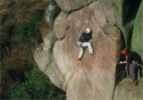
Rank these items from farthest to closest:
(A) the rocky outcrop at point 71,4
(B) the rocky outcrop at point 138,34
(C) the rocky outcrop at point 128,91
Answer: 1. (A) the rocky outcrop at point 71,4
2. (B) the rocky outcrop at point 138,34
3. (C) the rocky outcrop at point 128,91

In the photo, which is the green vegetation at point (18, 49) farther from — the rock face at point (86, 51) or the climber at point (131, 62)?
the climber at point (131, 62)

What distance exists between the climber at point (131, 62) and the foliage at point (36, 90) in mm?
8107

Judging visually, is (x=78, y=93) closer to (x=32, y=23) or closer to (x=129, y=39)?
(x=129, y=39)

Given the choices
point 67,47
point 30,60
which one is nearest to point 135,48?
point 67,47

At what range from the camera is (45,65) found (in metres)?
17.2

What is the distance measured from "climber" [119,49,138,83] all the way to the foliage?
8107 millimetres

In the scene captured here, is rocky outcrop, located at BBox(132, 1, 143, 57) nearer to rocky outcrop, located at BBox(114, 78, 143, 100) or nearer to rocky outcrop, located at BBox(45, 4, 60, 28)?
rocky outcrop, located at BBox(114, 78, 143, 100)

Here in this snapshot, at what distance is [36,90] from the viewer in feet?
73.2

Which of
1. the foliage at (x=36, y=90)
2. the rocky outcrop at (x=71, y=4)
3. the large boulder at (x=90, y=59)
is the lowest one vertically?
the foliage at (x=36, y=90)

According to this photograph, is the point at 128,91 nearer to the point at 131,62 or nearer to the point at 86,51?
the point at 131,62

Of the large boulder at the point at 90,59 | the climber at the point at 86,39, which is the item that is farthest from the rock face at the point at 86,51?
the climber at the point at 86,39

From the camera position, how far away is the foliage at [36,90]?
22.2m

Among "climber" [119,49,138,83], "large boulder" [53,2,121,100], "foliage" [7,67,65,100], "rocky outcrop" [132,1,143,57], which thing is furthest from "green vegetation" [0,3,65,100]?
"climber" [119,49,138,83]

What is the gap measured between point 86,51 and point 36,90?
291 inches
